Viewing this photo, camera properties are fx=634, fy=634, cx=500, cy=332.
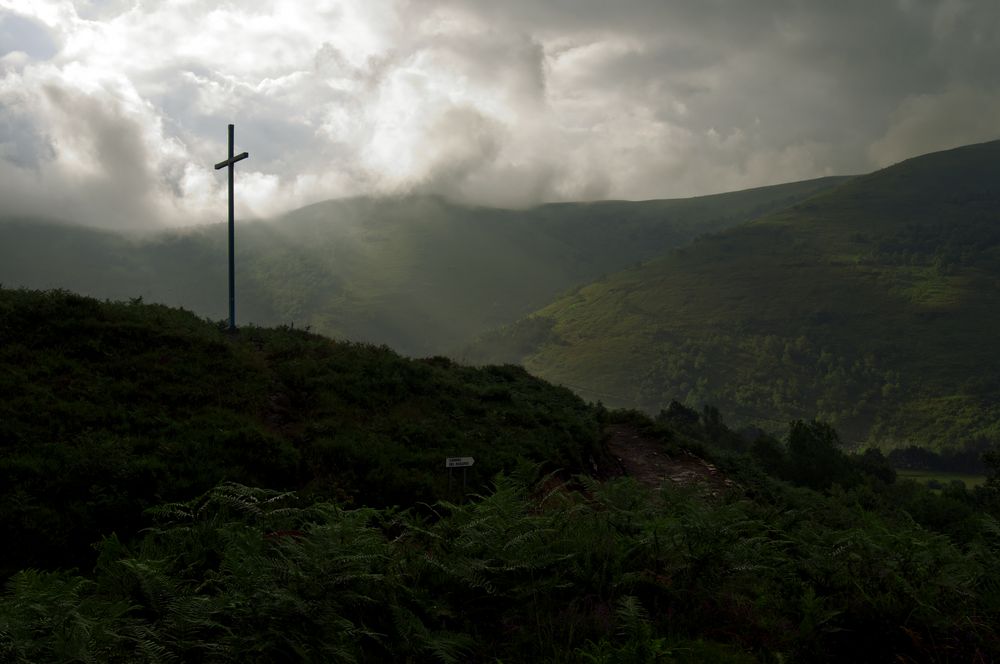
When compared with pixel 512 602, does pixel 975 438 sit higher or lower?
lower

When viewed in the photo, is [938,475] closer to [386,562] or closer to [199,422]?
[199,422]

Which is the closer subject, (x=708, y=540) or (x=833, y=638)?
(x=833, y=638)

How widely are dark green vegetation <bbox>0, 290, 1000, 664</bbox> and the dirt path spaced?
211 inches

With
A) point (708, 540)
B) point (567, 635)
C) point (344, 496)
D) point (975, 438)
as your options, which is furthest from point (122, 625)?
point (975, 438)

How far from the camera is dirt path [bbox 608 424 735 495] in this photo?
59.5ft

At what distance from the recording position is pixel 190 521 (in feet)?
27.8

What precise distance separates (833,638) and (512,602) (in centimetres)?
258

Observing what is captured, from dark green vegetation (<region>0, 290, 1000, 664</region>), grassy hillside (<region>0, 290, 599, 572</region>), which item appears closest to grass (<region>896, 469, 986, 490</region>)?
grassy hillside (<region>0, 290, 599, 572</region>)

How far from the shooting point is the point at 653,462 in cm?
1950

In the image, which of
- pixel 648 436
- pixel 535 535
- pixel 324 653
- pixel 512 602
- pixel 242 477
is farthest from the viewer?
pixel 648 436

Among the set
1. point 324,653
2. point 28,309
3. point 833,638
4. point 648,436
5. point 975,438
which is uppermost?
point 28,309

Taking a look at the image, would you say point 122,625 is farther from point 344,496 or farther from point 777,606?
point 344,496

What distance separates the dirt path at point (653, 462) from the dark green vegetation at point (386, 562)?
536cm

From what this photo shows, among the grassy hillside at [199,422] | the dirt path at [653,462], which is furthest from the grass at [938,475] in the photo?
the grassy hillside at [199,422]
